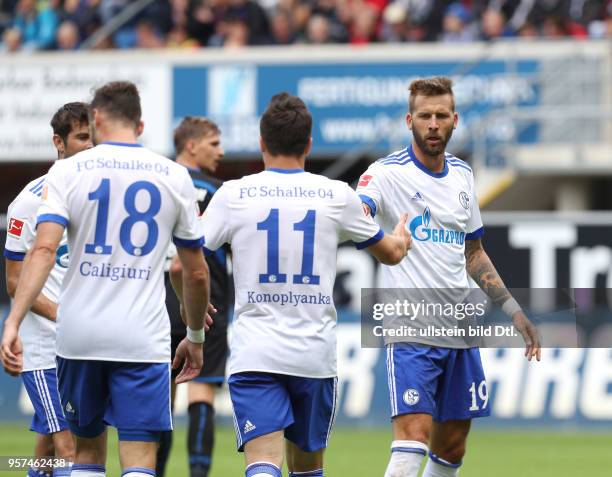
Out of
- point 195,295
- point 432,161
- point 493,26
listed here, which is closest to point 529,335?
point 432,161

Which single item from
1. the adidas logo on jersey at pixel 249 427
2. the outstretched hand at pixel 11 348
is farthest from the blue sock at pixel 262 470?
the outstretched hand at pixel 11 348

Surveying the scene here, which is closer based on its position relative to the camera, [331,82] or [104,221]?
[104,221]

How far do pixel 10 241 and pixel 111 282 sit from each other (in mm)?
1304

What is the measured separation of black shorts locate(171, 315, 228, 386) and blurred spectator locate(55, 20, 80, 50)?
1296 cm

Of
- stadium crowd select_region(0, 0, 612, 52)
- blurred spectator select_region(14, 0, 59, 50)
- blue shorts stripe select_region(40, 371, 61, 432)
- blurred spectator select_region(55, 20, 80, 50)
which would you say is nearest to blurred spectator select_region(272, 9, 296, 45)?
stadium crowd select_region(0, 0, 612, 52)

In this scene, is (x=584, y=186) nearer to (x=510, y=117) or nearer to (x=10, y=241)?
(x=510, y=117)

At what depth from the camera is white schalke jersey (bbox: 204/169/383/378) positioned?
22.0ft

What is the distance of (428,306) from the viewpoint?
7.71m

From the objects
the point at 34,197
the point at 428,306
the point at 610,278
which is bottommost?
the point at 610,278

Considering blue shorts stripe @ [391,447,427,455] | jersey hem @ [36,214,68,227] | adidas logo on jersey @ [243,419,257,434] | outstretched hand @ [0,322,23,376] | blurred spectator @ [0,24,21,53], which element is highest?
blurred spectator @ [0,24,21,53]

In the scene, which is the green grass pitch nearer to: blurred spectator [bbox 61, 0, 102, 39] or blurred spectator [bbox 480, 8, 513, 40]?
blurred spectator [bbox 480, 8, 513, 40]

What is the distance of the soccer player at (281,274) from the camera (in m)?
6.70

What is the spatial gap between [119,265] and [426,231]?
1991 mm

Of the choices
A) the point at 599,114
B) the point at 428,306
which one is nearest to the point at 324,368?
the point at 428,306
